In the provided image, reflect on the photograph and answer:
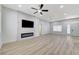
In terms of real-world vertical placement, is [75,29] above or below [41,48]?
above

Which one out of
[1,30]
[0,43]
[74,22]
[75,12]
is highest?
[75,12]

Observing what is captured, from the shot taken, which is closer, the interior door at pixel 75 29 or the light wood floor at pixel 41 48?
the light wood floor at pixel 41 48

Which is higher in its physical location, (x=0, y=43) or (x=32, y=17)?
(x=32, y=17)

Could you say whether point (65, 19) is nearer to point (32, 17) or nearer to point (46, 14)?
point (46, 14)

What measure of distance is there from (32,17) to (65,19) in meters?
2.59

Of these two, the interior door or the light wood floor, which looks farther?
the interior door

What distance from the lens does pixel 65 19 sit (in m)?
3.61

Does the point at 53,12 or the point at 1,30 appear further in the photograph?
the point at 53,12

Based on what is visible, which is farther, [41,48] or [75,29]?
[41,48]

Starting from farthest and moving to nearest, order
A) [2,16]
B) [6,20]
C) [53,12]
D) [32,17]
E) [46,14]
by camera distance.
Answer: [32,17], [46,14], [53,12], [6,20], [2,16]

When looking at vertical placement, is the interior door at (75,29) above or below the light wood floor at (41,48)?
above

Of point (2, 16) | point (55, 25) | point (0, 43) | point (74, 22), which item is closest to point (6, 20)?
point (2, 16)

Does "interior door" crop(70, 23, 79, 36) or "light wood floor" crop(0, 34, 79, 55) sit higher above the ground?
"interior door" crop(70, 23, 79, 36)
